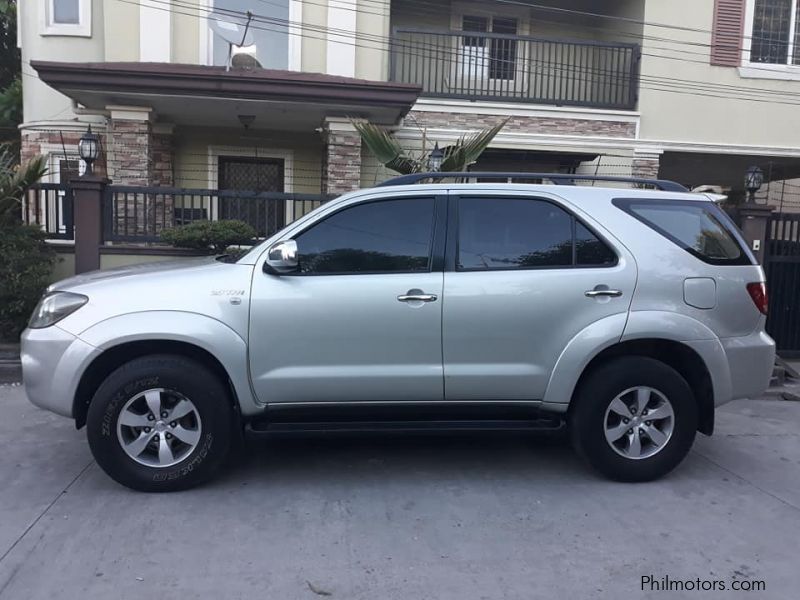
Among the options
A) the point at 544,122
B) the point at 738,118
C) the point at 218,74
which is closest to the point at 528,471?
the point at 218,74

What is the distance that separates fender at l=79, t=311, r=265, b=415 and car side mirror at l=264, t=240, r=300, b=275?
18.2 inches

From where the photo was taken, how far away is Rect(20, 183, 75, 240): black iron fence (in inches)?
355

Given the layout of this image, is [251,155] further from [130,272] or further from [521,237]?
[521,237]

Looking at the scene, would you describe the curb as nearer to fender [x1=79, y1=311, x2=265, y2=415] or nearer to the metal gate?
fender [x1=79, y1=311, x2=265, y2=415]

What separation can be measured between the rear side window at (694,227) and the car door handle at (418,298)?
1.43 m

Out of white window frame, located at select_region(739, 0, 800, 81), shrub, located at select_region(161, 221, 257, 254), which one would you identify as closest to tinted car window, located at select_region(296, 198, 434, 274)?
shrub, located at select_region(161, 221, 257, 254)

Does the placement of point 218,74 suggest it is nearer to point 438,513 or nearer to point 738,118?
point 438,513

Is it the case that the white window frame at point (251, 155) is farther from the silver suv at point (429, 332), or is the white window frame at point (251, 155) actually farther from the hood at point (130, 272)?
the silver suv at point (429, 332)

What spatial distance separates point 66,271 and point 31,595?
6488mm

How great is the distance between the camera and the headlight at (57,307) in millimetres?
4480

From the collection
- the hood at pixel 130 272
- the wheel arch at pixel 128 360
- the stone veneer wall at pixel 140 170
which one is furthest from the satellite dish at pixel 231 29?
the wheel arch at pixel 128 360

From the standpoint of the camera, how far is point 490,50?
46.1 feet

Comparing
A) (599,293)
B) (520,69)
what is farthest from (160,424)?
(520,69)

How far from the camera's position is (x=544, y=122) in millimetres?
13078
